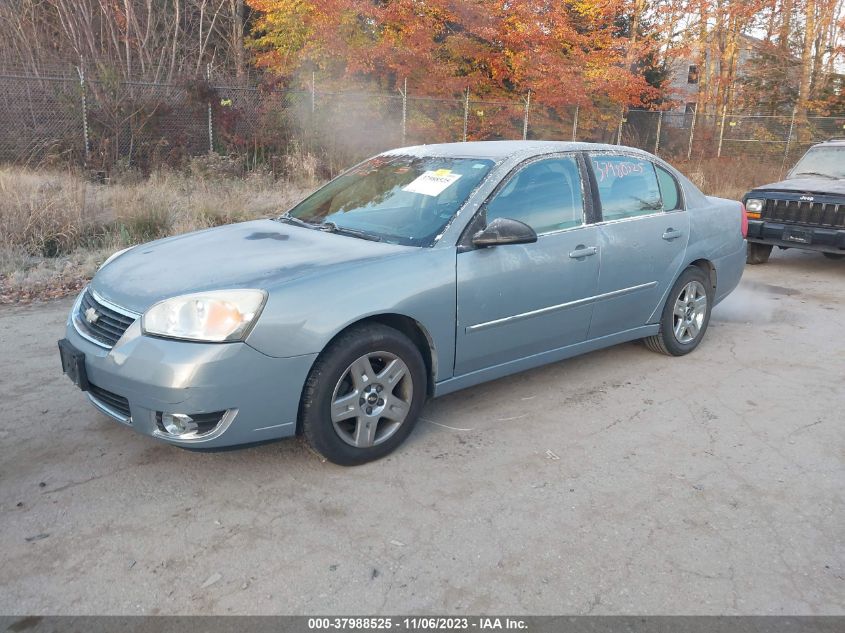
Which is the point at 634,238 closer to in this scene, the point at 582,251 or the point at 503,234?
the point at 582,251

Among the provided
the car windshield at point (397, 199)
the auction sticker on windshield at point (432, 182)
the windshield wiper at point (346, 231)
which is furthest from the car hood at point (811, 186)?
the windshield wiper at point (346, 231)

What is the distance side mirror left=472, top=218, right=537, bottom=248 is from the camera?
389 cm

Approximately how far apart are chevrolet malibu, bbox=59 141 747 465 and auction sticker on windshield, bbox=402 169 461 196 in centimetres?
1

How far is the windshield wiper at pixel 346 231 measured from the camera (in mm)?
4061

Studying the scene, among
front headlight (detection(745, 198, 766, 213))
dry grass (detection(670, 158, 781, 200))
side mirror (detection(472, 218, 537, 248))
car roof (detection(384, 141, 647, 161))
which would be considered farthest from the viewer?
dry grass (detection(670, 158, 781, 200))

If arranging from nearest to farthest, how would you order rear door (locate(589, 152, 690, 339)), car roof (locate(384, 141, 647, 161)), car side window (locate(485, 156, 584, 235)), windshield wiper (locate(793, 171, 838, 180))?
car side window (locate(485, 156, 584, 235)), car roof (locate(384, 141, 647, 161)), rear door (locate(589, 152, 690, 339)), windshield wiper (locate(793, 171, 838, 180))

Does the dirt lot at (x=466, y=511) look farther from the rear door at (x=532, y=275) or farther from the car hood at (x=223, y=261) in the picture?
the car hood at (x=223, y=261)

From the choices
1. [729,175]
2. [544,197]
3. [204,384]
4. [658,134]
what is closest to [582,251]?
[544,197]

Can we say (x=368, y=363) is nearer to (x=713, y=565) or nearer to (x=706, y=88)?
(x=713, y=565)

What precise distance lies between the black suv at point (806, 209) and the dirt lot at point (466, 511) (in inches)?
178

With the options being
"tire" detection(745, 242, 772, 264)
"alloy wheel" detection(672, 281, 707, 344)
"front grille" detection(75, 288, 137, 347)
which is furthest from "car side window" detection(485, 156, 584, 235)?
"tire" detection(745, 242, 772, 264)

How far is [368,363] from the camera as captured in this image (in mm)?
3523

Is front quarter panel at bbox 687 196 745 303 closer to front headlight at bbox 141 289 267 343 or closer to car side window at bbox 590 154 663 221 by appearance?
car side window at bbox 590 154 663 221

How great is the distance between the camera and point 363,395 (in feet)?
11.6
